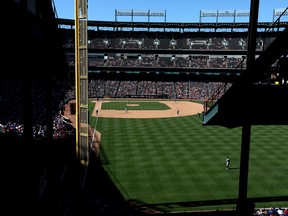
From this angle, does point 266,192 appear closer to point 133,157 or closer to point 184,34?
point 133,157

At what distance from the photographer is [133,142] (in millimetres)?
31203

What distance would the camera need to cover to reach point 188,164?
24438 millimetres

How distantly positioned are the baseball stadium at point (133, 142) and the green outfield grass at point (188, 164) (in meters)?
0.09

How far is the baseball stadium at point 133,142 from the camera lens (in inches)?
256

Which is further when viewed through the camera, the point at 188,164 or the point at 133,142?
the point at 133,142

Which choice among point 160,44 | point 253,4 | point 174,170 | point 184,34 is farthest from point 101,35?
point 253,4

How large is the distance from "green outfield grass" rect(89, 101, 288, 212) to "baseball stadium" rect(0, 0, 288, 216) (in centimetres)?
9

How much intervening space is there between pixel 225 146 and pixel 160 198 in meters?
13.9

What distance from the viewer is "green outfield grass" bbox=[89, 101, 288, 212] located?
18.6m

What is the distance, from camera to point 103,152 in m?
27.5

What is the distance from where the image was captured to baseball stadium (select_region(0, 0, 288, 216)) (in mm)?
6500

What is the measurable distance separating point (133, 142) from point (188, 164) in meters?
8.37

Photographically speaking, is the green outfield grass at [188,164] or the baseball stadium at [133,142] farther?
the green outfield grass at [188,164]

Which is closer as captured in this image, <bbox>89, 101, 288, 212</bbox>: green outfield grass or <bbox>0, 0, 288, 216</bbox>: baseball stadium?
<bbox>0, 0, 288, 216</bbox>: baseball stadium
